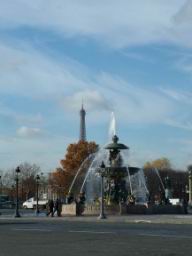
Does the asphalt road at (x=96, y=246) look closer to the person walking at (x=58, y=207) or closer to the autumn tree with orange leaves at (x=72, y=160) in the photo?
the person walking at (x=58, y=207)

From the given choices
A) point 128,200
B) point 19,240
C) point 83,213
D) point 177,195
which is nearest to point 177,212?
point 128,200

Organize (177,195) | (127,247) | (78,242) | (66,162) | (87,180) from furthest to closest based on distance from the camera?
1. (177,195)
2. (66,162)
3. (87,180)
4. (78,242)
5. (127,247)

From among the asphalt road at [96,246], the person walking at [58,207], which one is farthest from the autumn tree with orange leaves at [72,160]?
the asphalt road at [96,246]

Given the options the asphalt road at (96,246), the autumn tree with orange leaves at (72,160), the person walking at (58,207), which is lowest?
the asphalt road at (96,246)

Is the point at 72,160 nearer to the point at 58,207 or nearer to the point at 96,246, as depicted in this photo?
the point at 58,207

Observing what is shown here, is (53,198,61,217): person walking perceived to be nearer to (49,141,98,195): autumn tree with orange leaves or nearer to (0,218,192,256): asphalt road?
(0,218,192,256): asphalt road

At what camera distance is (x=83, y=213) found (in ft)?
186

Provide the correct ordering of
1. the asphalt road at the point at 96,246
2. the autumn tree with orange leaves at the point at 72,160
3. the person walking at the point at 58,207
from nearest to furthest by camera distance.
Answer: the asphalt road at the point at 96,246 < the person walking at the point at 58,207 < the autumn tree with orange leaves at the point at 72,160

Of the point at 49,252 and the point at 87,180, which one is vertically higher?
the point at 87,180

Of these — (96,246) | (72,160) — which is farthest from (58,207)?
(72,160)

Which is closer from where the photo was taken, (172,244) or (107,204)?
(172,244)

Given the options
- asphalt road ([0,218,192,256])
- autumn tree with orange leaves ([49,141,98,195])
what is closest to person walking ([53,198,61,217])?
asphalt road ([0,218,192,256])

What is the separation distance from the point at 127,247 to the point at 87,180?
1847 inches

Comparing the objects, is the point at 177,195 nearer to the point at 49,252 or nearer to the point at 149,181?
the point at 149,181
